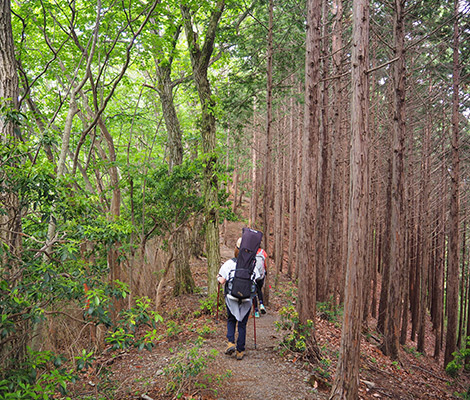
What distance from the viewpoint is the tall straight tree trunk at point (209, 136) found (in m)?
8.55

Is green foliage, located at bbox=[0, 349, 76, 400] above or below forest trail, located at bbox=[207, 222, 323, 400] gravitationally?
above

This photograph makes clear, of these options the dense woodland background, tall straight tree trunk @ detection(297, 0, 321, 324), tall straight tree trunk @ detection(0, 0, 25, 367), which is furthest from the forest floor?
tall straight tree trunk @ detection(0, 0, 25, 367)

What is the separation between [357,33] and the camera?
4.79 m

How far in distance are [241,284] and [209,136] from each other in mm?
4460

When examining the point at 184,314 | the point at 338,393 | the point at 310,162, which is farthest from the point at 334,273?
the point at 338,393

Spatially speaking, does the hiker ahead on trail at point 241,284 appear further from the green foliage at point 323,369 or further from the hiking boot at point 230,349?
the green foliage at point 323,369

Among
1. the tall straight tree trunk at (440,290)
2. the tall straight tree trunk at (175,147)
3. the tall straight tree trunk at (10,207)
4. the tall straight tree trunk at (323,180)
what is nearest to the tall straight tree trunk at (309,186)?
the tall straight tree trunk at (323,180)

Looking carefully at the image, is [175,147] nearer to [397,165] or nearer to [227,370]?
[397,165]

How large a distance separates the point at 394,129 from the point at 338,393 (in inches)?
271

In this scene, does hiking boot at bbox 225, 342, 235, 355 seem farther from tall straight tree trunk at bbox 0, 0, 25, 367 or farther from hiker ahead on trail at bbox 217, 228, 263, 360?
tall straight tree trunk at bbox 0, 0, 25, 367

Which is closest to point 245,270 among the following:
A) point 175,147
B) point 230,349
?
point 230,349

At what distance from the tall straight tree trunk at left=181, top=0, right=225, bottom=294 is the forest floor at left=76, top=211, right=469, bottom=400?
5.14 ft

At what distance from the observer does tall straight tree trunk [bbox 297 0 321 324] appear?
657 cm

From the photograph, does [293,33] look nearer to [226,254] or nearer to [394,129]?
[394,129]
